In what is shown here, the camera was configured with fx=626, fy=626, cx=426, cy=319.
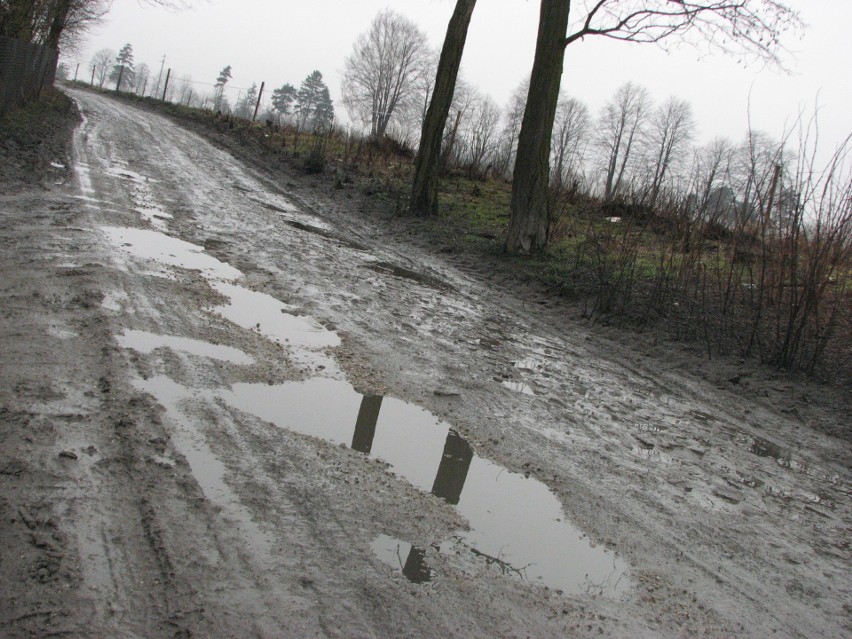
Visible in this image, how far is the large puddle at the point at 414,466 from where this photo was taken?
2.51 m

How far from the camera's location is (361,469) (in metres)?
2.99

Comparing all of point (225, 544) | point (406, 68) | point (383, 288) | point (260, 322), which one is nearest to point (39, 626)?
point (225, 544)

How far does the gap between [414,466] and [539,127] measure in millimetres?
7742

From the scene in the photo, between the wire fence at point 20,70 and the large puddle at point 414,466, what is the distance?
10.9 m

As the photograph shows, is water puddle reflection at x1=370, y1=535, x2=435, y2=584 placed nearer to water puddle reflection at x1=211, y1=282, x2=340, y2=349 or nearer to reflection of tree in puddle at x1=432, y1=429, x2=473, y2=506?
reflection of tree in puddle at x1=432, y1=429, x2=473, y2=506

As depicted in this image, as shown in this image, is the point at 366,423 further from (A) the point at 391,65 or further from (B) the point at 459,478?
(A) the point at 391,65

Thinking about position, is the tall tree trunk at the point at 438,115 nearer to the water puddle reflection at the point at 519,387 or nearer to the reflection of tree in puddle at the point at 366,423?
the water puddle reflection at the point at 519,387

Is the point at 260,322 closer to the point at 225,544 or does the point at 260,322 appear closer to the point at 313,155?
the point at 225,544

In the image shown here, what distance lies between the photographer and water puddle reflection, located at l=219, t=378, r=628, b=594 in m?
2.56

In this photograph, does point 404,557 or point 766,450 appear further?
point 766,450

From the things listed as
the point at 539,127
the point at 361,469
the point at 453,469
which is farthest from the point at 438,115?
the point at 361,469

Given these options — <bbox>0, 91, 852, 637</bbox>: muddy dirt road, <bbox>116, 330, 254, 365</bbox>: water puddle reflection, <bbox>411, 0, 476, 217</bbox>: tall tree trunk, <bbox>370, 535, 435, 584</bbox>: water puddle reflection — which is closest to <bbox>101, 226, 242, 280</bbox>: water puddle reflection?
<bbox>0, 91, 852, 637</bbox>: muddy dirt road

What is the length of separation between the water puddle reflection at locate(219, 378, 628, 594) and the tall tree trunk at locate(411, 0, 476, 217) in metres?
8.91

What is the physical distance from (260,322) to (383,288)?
220 centimetres
